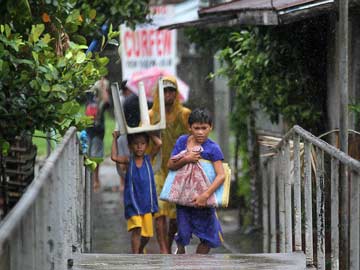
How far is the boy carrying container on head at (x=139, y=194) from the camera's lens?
325 inches

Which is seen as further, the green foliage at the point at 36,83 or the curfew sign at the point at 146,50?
the curfew sign at the point at 146,50

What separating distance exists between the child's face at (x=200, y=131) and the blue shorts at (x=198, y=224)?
550 millimetres

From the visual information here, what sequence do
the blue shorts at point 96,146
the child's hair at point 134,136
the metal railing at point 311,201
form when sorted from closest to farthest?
the metal railing at point 311,201 < the child's hair at point 134,136 < the blue shorts at point 96,146

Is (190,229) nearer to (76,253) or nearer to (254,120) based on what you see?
(76,253)

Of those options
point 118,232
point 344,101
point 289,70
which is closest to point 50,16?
point 344,101

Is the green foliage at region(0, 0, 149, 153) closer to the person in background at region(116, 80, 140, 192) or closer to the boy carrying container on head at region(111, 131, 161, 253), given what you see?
the boy carrying container on head at region(111, 131, 161, 253)

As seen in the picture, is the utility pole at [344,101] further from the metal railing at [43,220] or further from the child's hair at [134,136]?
the child's hair at [134,136]

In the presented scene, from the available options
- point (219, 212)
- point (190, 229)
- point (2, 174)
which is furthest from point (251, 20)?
point (219, 212)

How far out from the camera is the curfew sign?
51.4 ft

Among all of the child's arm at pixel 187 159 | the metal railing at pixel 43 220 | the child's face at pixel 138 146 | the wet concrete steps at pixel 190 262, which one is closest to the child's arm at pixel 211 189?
the child's arm at pixel 187 159

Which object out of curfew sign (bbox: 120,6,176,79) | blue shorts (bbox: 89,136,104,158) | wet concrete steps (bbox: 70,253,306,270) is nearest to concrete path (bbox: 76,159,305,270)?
wet concrete steps (bbox: 70,253,306,270)

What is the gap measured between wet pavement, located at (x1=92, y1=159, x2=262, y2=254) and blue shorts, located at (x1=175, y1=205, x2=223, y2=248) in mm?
1743

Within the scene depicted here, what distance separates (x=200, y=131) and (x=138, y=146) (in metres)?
0.99

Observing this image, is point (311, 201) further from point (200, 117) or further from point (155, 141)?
point (155, 141)
